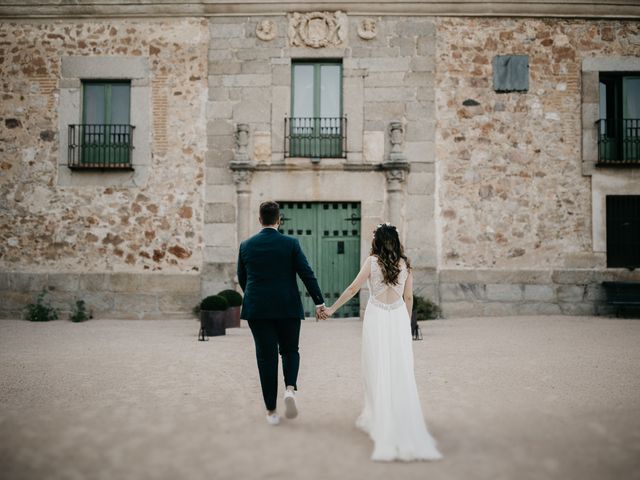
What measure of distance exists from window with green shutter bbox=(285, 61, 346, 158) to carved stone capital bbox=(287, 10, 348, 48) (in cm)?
41

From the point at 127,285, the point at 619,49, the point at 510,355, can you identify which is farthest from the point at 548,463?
the point at 619,49

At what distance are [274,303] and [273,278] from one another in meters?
0.19

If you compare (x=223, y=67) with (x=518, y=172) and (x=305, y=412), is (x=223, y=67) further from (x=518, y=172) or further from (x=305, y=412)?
(x=305, y=412)

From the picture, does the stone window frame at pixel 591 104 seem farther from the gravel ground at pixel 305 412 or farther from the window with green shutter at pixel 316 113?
the window with green shutter at pixel 316 113

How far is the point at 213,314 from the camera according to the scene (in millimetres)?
8305

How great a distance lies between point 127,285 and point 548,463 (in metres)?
9.27

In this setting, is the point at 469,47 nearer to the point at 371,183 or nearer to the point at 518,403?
the point at 371,183

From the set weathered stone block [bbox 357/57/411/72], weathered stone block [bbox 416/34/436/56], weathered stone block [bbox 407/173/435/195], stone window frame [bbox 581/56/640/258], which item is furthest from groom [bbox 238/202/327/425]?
stone window frame [bbox 581/56/640/258]

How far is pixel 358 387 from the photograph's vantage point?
5066 millimetres

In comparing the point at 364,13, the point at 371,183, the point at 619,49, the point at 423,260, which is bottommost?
the point at 423,260

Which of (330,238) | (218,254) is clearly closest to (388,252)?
(330,238)

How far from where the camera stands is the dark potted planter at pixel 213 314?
827cm

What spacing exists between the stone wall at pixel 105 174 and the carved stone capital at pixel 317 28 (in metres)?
1.95

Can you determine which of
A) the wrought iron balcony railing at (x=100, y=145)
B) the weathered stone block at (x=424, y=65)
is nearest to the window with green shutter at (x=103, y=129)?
the wrought iron balcony railing at (x=100, y=145)
